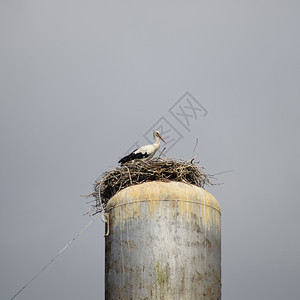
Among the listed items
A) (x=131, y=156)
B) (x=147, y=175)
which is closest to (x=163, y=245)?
(x=147, y=175)

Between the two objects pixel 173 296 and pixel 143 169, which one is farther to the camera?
pixel 143 169

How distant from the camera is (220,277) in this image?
1360 cm

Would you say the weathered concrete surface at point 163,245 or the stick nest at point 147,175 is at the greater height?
the stick nest at point 147,175

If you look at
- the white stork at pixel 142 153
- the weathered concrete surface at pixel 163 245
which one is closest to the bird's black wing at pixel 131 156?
the white stork at pixel 142 153

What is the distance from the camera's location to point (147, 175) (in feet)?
47.3

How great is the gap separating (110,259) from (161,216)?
1415 millimetres

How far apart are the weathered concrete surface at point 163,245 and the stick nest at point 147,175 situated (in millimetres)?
471

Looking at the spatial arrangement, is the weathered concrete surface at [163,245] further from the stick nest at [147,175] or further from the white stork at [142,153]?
the white stork at [142,153]

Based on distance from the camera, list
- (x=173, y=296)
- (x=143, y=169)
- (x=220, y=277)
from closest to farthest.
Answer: (x=173, y=296), (x=220, y=277), (x=143, y=169)

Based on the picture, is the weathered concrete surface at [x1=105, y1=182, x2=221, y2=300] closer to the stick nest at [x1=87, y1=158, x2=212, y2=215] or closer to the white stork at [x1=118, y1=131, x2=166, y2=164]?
the stick nest at [x1=87, y1=158, x2=212, y2=215]

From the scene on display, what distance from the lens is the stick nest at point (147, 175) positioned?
14328 millimetres

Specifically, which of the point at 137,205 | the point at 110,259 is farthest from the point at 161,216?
the point at 110,259

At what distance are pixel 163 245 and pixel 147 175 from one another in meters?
1.91

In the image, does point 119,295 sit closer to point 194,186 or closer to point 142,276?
point 142,276
